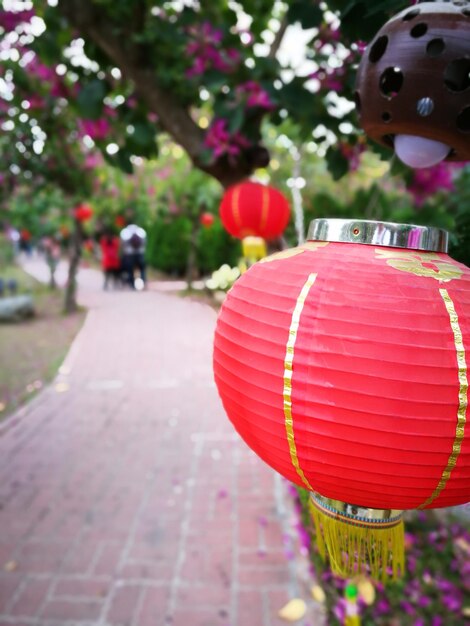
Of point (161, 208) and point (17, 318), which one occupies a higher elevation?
point (161, 208)

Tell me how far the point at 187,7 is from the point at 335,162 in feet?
4.16

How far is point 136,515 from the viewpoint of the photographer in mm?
3375

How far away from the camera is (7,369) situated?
682 cm


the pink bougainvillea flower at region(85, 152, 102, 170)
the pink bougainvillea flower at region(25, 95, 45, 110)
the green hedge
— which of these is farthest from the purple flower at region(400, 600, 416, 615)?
the green hedge

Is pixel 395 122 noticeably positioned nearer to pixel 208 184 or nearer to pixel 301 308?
pixel 301 308

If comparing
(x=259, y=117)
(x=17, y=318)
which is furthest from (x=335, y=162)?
(x=17, y=318)

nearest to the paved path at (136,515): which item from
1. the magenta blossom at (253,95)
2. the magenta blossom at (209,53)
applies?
the magenta blossom at (253,95)

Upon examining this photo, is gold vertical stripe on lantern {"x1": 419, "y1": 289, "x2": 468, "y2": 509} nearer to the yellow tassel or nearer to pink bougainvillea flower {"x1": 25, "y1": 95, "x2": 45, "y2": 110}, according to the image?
the yellow tassel

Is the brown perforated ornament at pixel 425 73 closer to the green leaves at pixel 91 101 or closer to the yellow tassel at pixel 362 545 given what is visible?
the yellow tassel at pixel 362 545

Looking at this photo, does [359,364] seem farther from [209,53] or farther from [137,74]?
[137,74]

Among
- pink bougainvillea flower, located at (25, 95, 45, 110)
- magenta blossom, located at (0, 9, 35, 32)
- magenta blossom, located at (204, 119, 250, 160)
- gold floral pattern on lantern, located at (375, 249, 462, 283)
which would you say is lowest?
gold floral pattern on lantern, located at (375, 249, 462, 283)

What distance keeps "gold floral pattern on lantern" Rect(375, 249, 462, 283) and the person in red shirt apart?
1421 centimetres

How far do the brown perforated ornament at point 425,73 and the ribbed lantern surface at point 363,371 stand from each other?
32cm

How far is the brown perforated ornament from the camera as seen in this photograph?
975mm
